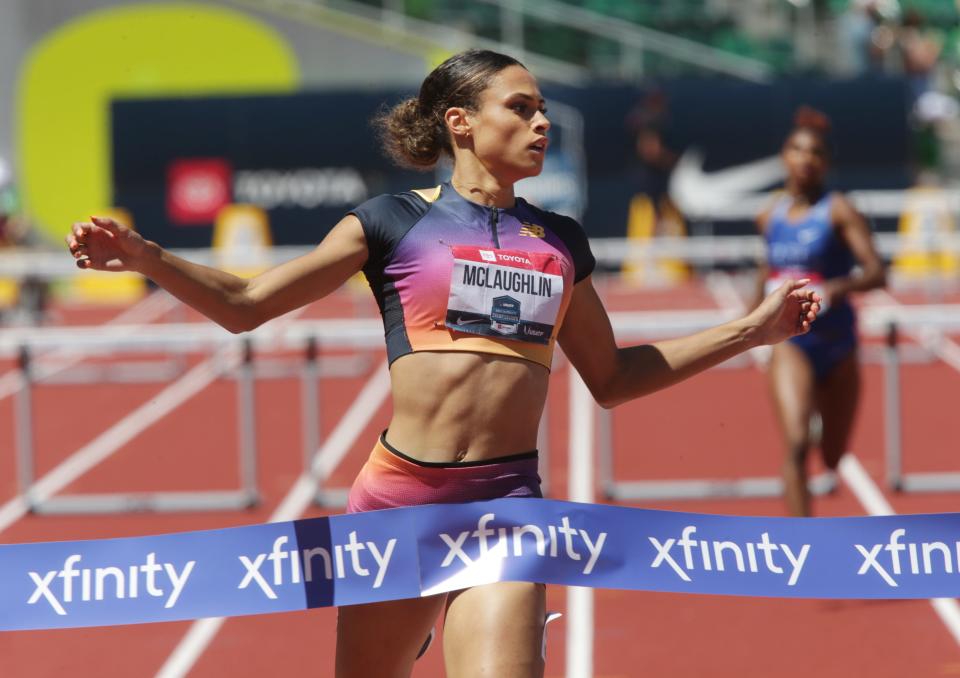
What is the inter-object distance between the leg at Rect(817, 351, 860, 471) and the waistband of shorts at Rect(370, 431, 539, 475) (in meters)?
3.72

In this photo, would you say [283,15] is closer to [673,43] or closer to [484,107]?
[673,43]

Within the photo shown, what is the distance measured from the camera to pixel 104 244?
3.11m

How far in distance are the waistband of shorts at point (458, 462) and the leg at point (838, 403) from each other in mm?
3722

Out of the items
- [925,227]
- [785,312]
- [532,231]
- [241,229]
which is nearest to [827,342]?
[785,312]

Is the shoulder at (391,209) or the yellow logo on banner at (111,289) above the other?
the yellow logo on banner at (111,289)

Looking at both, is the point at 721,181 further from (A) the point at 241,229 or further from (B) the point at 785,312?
(B) the point at 785,312

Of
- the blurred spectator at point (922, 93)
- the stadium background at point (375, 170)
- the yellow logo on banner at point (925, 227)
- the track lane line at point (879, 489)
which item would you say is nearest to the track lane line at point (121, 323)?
the stadium background at point (375, 170)

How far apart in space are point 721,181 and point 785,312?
1910 centimetres

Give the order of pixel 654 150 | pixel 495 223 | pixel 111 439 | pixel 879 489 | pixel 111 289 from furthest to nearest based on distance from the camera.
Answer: pixel 111 289 → pixel 654 150 → pixel 111 439 → pixel 879 489 → pixel 495 223

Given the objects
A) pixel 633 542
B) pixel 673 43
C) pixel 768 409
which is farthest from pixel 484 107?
pixel 673 43

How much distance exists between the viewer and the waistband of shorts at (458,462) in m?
3.42

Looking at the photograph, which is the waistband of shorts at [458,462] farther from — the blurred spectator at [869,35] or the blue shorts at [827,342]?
the blurred spectator at [869,35]

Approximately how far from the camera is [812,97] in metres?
22.3

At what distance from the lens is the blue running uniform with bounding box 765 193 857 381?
6.90 m
